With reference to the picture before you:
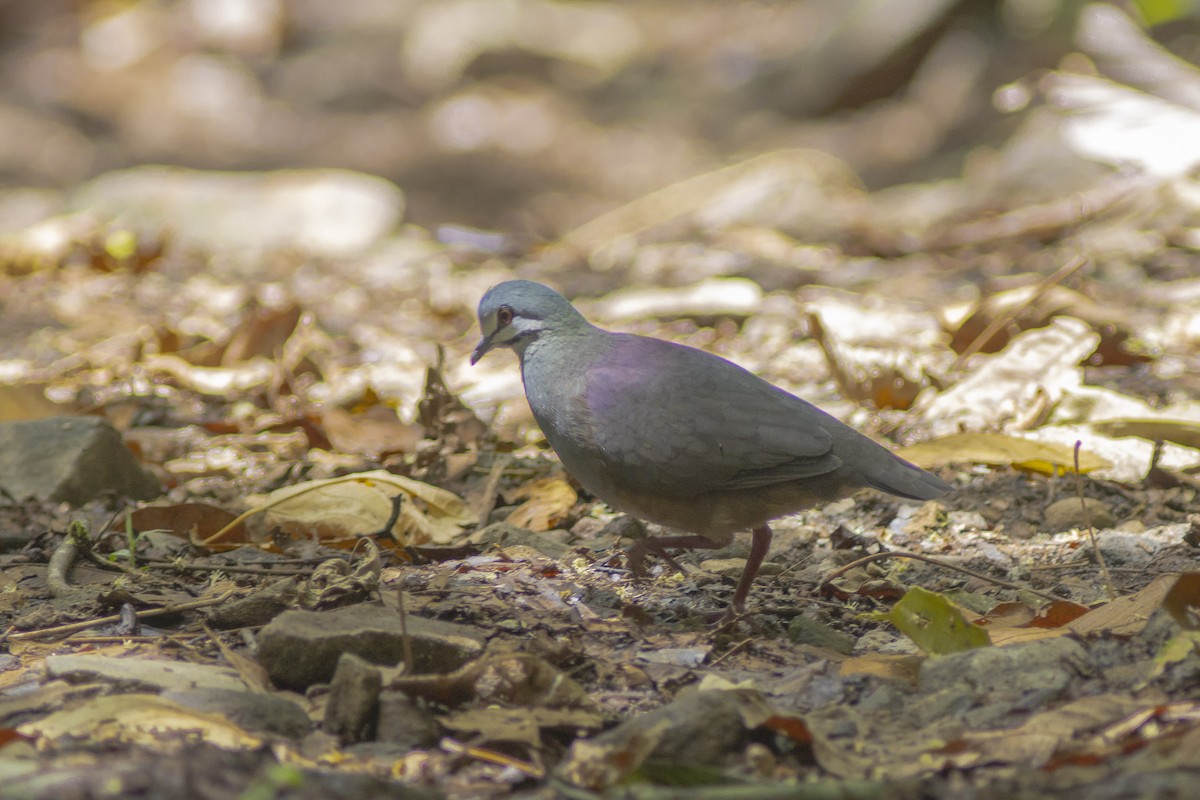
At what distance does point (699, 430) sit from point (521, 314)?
785 mm

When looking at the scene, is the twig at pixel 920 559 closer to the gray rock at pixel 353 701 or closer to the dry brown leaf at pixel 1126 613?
A: the dry brown leaf at pixel 1126 613

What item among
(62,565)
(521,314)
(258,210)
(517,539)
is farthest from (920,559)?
(258,210)

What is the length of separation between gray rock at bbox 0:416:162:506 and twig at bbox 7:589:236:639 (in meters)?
1.22

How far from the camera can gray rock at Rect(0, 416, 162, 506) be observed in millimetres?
4227

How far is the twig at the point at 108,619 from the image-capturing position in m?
3.03

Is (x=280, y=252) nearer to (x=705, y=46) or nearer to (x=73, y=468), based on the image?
(x=73, y=468)

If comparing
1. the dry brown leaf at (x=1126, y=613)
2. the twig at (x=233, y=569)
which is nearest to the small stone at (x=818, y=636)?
the dry brown leaf at (x=1126, y=613)

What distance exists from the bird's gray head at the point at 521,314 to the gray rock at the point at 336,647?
1.20 metres

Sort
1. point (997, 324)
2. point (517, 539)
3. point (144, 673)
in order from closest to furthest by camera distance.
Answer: point (144, 673)
point (517, 539)
point (997, 324)

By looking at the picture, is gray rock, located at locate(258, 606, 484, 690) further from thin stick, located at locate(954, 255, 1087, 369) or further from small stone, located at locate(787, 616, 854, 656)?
thin stick, located at locate(954, 255, 1087, 369)

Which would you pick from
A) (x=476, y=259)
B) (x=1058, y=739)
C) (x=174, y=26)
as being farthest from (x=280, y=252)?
(x=174, y=26)

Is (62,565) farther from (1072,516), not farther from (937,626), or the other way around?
(1072,516)

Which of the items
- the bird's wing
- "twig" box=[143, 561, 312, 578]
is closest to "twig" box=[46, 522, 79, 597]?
"twig" box=[143, 561, 312, 578]

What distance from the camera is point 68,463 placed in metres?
4.23
